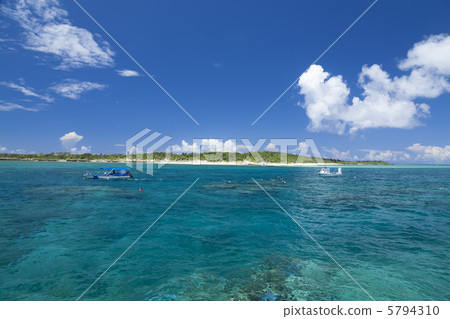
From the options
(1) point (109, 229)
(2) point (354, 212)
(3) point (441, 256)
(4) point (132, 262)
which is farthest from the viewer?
(2) point (354, 212)

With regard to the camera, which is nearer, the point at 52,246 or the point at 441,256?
the point at 441,256

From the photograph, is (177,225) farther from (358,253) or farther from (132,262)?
(358,253)

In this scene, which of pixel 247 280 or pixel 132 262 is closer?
pixel 247 280

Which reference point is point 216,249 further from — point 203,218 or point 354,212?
point 354,212

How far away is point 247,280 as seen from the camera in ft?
34.0

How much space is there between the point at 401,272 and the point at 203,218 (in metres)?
15.8

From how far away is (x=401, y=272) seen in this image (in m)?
11.4

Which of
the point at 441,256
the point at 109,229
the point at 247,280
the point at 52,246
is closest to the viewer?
the point at 247,280
